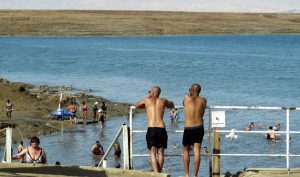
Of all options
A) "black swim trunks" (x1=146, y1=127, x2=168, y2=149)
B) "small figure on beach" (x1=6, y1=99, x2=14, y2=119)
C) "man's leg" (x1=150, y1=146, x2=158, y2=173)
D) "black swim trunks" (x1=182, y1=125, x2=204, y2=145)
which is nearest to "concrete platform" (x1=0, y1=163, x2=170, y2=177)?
"man's leg" (x1=150, y1=146, x2=158, y2=173)

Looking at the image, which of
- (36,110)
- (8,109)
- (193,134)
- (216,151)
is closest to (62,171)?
(193,134)

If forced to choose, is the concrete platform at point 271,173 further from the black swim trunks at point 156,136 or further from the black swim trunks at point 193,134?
the black swim trunks at point 156,136

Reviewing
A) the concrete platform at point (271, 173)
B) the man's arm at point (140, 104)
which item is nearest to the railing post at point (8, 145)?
the man's arm at point (140, 104)

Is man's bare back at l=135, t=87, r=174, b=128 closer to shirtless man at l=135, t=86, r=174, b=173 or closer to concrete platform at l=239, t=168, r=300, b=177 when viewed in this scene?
shirtless man at l=135, t=86, r=174, b=173

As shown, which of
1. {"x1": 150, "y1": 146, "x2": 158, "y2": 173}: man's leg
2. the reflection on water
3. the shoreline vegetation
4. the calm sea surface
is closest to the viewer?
{"x1": 150, "y1": 146, "x2": 158, "y2": 173}: man's leg

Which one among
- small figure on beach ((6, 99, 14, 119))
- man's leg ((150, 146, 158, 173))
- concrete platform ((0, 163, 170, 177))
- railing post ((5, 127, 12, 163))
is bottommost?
concrete platform ((0, 163, 170, 177))

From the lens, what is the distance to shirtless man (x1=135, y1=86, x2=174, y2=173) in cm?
1333

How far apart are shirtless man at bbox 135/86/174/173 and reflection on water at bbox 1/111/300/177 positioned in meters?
15.7

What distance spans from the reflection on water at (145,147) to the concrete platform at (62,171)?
15.6 m

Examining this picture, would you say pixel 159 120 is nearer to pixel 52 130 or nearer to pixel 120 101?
pixel 52 130

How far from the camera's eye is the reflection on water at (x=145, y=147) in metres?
32.6

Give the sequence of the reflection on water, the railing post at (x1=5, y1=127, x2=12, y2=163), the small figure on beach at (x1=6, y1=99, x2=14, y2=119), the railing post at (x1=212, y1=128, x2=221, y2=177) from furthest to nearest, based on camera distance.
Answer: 1. the small figure on beach at (x1=6, y1=99, x2=14, y2=119)
2. the reflection on water
3. the railing post at (x1=5, y1=127, x2=12, y2=163)
4. the railing post at (x1=212, y1=128, x2=221, y2=177)

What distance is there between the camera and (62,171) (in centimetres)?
1364

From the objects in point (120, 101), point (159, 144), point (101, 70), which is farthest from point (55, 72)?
point (159, 144)
